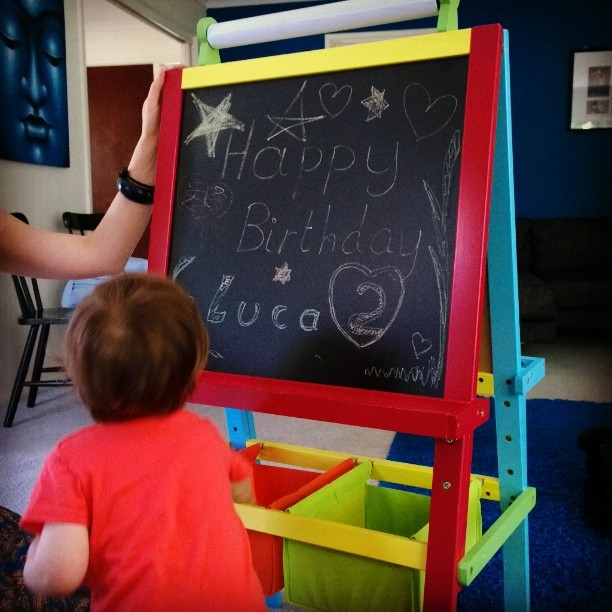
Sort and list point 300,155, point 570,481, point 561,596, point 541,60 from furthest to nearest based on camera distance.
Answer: point 541,60 → point 570,481 → point 561,596 → point 300,155

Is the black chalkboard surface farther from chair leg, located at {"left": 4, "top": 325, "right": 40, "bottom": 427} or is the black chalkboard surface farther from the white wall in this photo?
the white wall

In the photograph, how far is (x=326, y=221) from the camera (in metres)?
1.25

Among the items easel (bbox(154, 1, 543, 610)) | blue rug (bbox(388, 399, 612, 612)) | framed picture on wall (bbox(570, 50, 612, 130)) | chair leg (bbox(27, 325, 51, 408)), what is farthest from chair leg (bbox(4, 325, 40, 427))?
framed picture on wall (bbox(570, 50, 612, 130))

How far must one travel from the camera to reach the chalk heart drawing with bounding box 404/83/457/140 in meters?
1.15

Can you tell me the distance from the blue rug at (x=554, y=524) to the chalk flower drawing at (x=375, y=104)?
115 centimetres

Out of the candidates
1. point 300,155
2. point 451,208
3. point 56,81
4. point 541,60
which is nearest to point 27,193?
point 56,81

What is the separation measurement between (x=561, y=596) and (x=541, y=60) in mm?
4965

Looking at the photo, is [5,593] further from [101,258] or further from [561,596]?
[561,596]

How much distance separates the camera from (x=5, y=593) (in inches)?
41.1

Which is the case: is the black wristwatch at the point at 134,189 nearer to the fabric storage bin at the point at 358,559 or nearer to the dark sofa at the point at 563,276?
the fabric storage bin at the point at 358,559

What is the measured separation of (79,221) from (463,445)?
3.33 m

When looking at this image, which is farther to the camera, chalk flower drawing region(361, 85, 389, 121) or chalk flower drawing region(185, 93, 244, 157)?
chalk flower drawing region(185, 93, 244, 157)

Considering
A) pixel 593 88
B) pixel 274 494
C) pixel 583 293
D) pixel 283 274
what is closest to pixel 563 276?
pixel 583 293

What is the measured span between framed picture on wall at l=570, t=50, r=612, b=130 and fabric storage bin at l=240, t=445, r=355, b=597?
16.1ft
